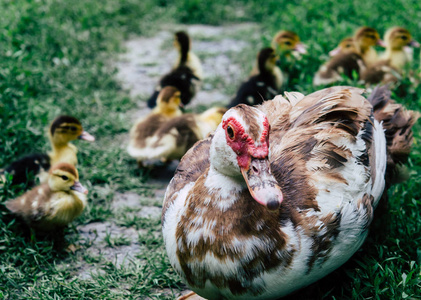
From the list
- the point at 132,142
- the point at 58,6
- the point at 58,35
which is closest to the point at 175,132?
the point at 132,142

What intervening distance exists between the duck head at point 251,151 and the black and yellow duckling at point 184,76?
282 centimetres

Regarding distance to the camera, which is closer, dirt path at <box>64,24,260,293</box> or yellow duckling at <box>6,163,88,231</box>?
yellow duckling at <box>6,163,88,231</box>

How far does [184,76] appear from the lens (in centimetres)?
510

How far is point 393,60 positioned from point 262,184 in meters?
3.58

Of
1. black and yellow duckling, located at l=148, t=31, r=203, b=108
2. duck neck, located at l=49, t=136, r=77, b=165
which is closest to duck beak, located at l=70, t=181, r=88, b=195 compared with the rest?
duck neck, located at l=49, t=136, r=77, b=165

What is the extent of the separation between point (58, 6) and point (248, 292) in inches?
213

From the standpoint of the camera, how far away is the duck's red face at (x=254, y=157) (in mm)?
2068

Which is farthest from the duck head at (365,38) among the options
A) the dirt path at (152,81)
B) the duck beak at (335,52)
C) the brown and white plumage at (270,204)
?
the brown and white plumage at (270,204)

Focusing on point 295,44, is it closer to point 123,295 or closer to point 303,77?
point 303,77

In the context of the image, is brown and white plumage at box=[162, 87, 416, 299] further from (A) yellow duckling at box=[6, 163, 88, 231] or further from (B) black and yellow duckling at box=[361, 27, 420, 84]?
(B) black and yellow duckling at box=[361, 27, 420, 84]

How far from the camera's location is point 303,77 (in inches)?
202

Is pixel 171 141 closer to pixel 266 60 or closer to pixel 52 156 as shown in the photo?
pixel 52 156

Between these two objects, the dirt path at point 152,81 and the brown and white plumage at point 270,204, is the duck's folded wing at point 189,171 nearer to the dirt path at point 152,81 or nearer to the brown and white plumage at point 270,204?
the brown and white plumage at point 270,204

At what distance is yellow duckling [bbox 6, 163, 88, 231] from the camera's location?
A: 3.23 meters
